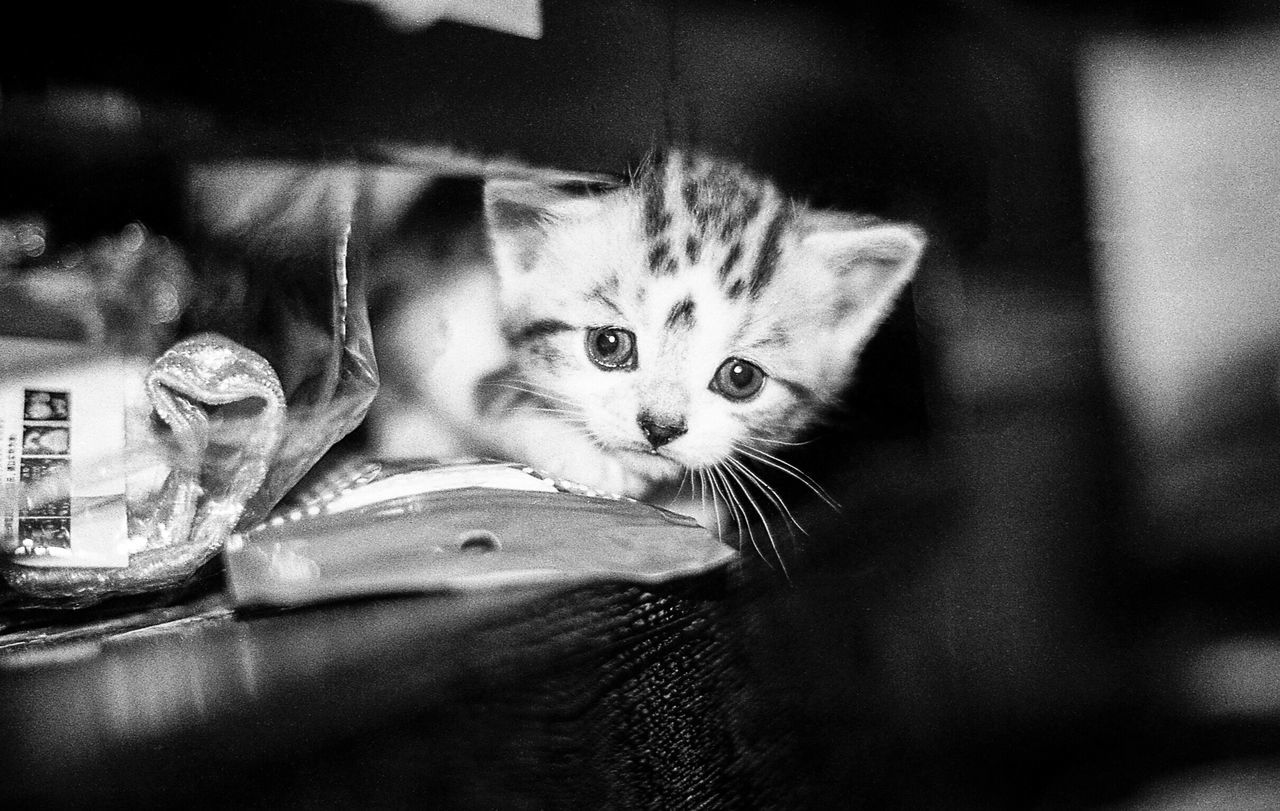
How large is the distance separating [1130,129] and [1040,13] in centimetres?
17

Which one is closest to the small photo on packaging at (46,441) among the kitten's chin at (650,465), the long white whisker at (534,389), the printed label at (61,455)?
the printed label at (61,455)

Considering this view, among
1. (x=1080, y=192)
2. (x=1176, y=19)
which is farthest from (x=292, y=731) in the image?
(x=1176, y=19)

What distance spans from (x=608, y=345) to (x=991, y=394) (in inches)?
18.4

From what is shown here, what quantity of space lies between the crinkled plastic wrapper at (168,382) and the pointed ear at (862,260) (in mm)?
465

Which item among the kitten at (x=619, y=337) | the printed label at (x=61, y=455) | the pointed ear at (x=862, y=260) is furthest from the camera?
the pointed ear at (x=862, y=260)

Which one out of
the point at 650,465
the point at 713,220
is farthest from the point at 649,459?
the point at 713,220

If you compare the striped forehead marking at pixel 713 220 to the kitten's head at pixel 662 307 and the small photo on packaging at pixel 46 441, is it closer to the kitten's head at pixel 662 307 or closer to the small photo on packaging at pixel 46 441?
the kitten's head at pixel 662 307

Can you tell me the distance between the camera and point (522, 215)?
2.82ft

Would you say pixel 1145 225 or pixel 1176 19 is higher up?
pixel 1176 19

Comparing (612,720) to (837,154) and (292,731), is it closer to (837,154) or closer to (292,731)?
(292,731)

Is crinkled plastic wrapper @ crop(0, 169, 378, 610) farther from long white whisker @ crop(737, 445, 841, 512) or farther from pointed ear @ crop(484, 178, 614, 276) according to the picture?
long white whisker @ crop(737, 445, 841, 512)

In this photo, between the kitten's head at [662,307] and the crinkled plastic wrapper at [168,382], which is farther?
the kitten's head at [662,307]

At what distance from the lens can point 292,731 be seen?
0.80 m

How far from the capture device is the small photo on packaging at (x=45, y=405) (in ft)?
2.40
